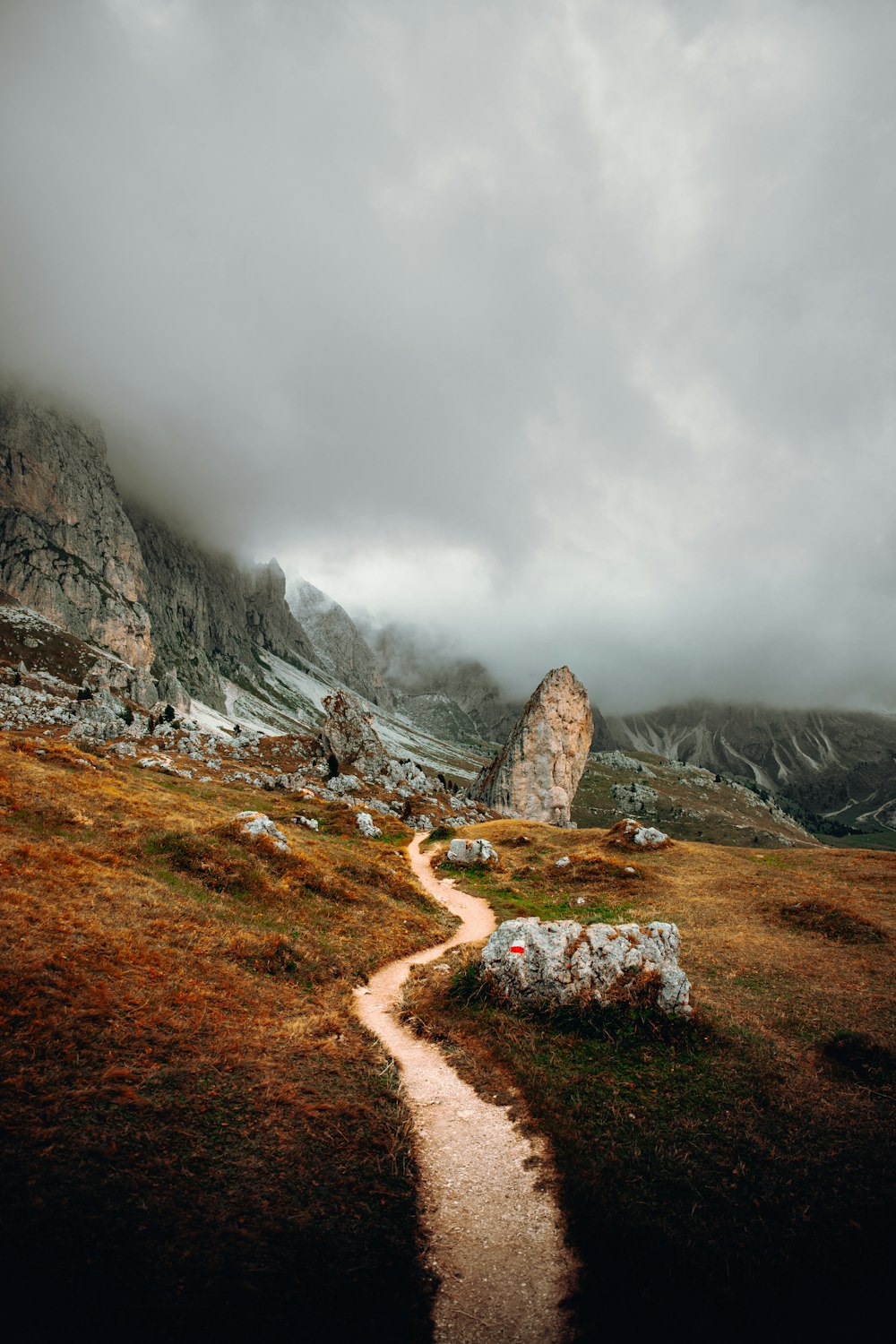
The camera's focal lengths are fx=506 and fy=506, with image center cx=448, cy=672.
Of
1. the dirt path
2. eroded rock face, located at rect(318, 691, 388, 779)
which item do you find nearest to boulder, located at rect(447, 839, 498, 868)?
the dirt path

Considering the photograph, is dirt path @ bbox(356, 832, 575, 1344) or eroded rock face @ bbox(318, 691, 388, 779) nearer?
dirt path @ bbox(356, 832, 575, 1344)

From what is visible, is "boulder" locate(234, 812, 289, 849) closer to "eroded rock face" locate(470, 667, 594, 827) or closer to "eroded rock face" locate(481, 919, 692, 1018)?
"eroded rock face" locate(481, 919, 692, 1018)

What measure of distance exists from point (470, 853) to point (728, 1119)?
3161cm

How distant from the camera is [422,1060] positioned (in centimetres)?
1328

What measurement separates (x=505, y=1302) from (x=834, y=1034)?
40.0 ft

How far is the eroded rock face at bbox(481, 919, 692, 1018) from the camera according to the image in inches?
595

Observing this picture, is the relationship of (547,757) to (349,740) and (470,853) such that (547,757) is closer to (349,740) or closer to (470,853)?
(349,740)

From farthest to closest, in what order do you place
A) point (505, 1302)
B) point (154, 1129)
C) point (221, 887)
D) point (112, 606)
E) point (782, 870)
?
point (112, 606), point (782, 870), point (221, 887), point (154, 1129), point (505, 1302)

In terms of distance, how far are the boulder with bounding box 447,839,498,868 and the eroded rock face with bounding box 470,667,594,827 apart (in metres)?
48.7

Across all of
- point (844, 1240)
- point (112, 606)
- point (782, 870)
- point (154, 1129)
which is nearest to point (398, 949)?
point (154, 1129)

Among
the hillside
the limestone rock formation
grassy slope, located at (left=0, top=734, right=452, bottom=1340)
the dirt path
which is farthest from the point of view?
the limestone rock formation

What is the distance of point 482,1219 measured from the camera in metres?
8.35

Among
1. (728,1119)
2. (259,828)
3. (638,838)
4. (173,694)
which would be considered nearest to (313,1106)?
(728,1119)

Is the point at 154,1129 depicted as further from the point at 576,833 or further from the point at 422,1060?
the point at 576,833
